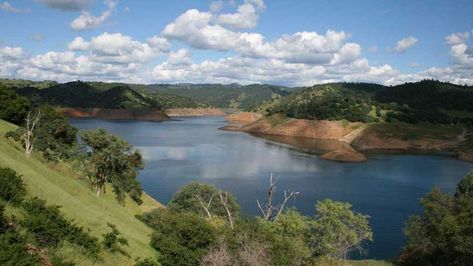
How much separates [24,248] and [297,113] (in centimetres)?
18127

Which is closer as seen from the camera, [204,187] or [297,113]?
[204,187]

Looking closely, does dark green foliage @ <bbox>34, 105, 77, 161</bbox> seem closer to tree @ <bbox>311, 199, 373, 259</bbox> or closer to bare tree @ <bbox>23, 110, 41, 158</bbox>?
bare tree @ <bbox>23, 110, 41, 158</bbox>

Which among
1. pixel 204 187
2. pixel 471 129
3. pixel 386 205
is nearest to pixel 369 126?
pixel 471 129

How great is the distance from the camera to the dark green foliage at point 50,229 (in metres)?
15.8

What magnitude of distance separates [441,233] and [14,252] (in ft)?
93.3

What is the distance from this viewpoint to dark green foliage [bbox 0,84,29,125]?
6119 centimetres

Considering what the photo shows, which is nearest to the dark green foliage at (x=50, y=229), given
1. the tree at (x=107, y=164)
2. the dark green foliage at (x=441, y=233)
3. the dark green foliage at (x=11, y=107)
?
the dark green foliage at (x=441, y=233)

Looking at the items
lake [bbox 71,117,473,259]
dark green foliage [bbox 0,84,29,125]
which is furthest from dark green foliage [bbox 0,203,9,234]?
dark green foliage [bbox 0,84,29,125]

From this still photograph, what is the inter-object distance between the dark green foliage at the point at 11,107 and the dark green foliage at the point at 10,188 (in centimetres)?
4804

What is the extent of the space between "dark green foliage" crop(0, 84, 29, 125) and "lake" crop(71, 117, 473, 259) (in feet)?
69.2

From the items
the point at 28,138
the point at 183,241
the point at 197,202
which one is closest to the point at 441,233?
the point at 183,241

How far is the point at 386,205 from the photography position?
221 feet

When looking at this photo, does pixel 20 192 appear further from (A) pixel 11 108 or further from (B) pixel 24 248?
(A) pixel 11 108

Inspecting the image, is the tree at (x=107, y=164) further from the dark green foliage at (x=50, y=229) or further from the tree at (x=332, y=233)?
the dark green foliage at (x=50, y=229)
